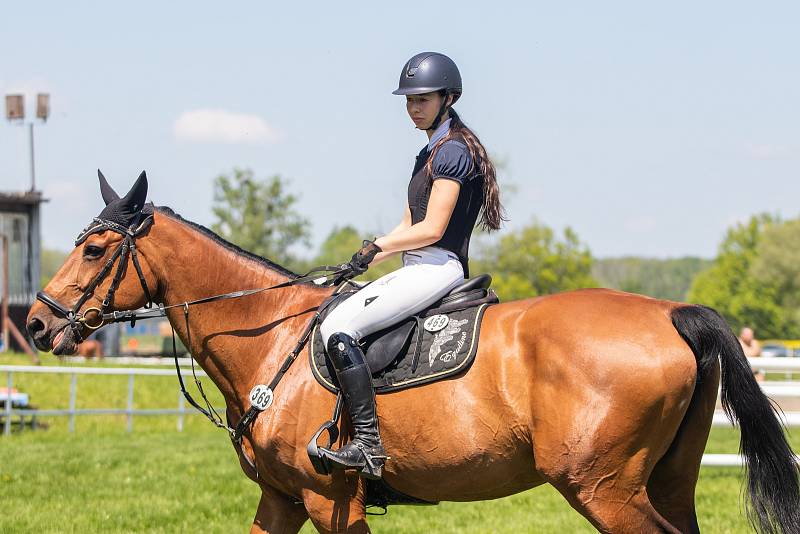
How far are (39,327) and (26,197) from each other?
25479mm

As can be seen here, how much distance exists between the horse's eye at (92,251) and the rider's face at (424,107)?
2.08m

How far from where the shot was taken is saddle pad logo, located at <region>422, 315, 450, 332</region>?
552 centimetres

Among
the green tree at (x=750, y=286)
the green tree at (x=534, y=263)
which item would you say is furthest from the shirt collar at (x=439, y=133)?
the green tree at (x=750, y=286)

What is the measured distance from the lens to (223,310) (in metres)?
5.95

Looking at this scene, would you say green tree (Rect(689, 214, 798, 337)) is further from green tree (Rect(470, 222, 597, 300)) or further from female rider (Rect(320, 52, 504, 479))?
female rider (Rect(320, 52, 504, 479))

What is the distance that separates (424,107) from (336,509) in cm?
247

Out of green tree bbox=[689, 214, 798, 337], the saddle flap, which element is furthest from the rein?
green tree bbox=[689, 214, 798, 337]

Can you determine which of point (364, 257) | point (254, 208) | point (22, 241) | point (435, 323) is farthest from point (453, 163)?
point (254, 208)

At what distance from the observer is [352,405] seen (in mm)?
5344

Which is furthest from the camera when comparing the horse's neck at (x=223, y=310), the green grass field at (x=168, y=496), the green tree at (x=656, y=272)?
the green tree at (x=656, y=272)

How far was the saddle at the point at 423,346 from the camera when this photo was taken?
5.38 meters

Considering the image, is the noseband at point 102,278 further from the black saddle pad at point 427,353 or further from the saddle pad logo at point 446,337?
the saddle pad logo at point 446,337

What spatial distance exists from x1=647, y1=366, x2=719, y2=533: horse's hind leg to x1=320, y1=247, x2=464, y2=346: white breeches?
5.14ft

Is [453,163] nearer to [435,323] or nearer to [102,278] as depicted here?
[435,323]
